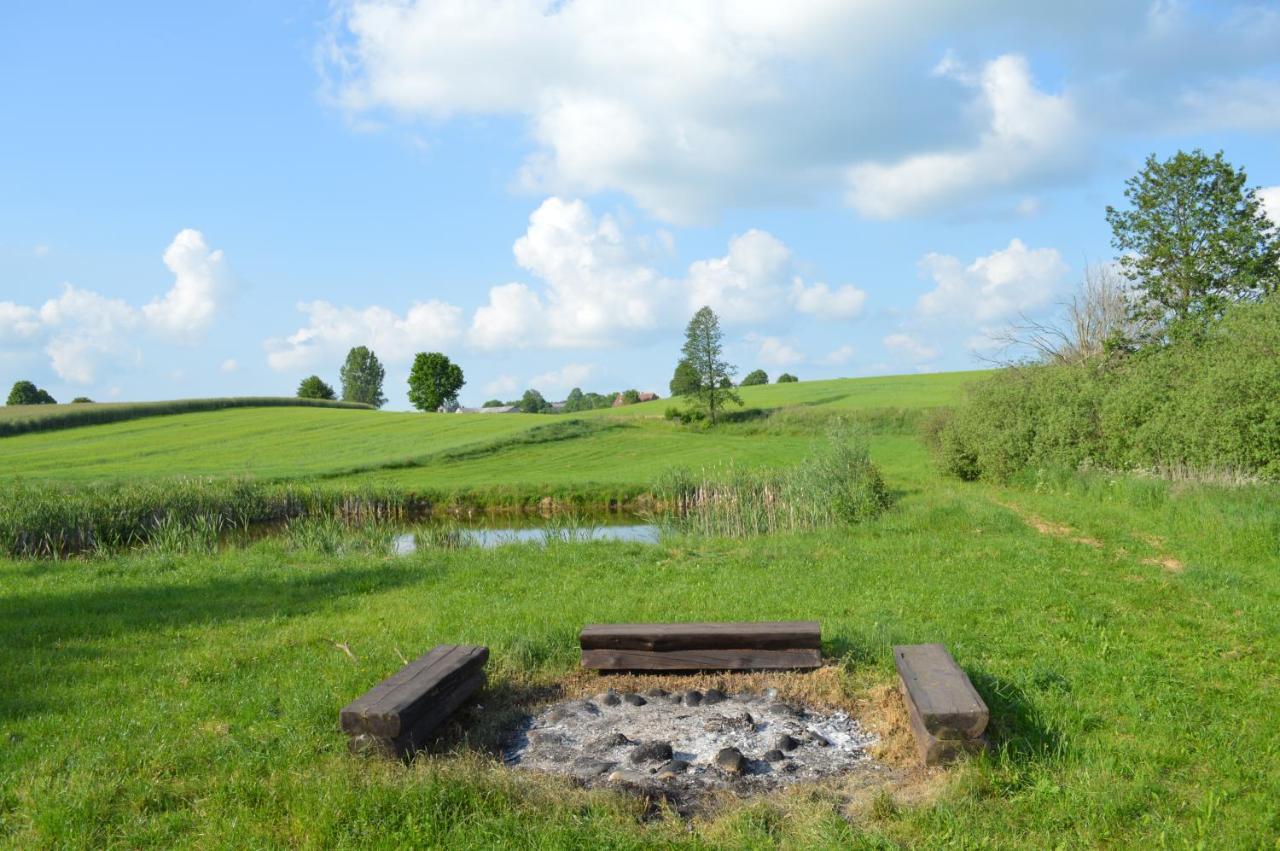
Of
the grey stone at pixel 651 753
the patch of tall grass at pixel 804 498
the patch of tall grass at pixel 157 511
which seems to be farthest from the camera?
the patch of tall grass at pixel 157 511

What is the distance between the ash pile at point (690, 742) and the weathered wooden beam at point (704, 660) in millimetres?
338

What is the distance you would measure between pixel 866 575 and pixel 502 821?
7.84 m

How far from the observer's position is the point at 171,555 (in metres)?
15.7

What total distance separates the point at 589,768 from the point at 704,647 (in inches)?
79.1

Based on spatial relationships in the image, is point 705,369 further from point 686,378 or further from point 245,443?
point 245,443

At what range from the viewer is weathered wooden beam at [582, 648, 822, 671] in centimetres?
739

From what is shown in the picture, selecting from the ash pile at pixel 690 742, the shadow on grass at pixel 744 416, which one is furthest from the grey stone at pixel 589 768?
the shadow on grass at pixel 744 416

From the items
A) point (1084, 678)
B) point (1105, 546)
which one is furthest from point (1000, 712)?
point (1105, 546)

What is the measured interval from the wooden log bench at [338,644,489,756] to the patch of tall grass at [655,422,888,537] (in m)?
11.9

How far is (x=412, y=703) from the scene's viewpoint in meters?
5.63

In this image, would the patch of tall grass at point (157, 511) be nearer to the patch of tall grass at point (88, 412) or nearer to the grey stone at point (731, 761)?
the grey stone at point (731, 761)

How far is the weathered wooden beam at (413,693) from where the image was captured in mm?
5477

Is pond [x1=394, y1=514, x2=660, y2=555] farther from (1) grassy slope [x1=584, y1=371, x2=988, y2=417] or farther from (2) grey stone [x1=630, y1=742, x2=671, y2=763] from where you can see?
(1) grassy slope [x1=584, y1=371, x2=988, y2=417]

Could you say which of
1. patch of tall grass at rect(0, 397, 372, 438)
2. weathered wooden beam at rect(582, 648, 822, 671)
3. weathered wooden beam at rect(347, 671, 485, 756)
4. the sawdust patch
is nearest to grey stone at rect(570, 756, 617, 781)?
weathered wooden beam at rect(347, 671, 485, 756)
